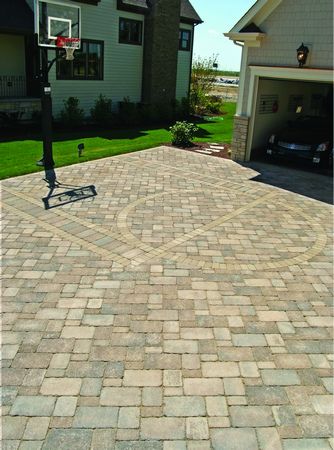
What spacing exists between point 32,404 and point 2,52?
65.6 feet

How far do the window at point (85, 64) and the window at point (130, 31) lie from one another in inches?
74.7

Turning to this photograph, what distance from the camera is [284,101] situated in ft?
55.8

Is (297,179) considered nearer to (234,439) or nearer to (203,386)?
(203,386)

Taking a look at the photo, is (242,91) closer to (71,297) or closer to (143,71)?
(71,297)

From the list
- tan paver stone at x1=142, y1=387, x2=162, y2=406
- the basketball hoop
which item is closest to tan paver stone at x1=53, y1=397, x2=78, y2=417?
tan paver stone at x1=142, y1=387, x2=162, y2=406

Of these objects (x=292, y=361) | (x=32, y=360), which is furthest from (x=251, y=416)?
(x=32, y=360)

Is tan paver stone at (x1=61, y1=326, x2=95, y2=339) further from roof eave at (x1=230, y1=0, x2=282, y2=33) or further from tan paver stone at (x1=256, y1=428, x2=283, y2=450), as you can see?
roof eave at (x1=230, y1=0, x2=282, y2=33)

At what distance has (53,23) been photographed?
13.7m

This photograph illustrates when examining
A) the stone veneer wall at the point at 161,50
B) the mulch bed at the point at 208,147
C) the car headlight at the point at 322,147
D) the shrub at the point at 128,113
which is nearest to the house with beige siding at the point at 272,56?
the mulch bed at the point at 208,147

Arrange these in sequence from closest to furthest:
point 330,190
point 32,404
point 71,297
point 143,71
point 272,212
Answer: point 32,404
point 71,297
point 272,212
point 330,190
point 143,71

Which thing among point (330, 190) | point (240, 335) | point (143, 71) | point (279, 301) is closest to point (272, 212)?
point (330, 190)

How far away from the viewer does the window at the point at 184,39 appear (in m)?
28.1

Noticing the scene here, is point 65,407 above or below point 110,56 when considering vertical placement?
below

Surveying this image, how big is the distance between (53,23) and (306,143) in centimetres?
968
